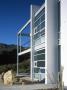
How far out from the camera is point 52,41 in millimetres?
23297

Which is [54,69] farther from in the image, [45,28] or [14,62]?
[14,62]

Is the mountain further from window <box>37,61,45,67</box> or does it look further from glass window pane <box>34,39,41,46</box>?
window <box>37,61,45,67</box>

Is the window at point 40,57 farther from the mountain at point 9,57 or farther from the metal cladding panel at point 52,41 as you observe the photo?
the mountain at point 9,57

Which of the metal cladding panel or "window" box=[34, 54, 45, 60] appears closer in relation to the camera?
the metal cladding panel

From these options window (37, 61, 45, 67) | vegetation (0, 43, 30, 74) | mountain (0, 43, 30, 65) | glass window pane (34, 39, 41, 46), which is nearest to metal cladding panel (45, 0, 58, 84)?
window (37, 61, 45, 67)

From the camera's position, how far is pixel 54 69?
23.2 m

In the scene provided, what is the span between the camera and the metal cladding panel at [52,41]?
23.0 meters

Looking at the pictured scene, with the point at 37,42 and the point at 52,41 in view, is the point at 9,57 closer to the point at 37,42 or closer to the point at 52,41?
the point at 37,42

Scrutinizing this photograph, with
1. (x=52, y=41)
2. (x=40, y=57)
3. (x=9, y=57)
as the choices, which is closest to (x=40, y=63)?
(x=40, y=57)

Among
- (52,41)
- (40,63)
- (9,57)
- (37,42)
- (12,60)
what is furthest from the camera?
(9,57)

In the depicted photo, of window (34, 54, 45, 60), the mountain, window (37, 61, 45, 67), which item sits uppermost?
the mountain

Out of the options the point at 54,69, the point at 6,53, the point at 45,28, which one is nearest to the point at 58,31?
the point at 45,28

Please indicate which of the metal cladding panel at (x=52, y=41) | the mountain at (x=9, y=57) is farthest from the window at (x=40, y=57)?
the mountain at (x=9, y=57)

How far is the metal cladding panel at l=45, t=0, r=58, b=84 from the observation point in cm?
2302
